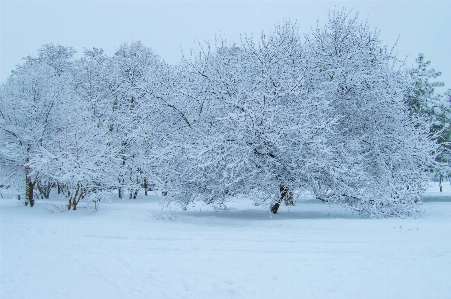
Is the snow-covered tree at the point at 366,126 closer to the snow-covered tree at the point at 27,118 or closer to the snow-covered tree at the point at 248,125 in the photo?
the snow-covered tree at the point at 248,125

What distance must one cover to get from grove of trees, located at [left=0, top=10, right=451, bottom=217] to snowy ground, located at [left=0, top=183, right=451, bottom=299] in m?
2.30

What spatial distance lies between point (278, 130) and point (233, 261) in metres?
6.19

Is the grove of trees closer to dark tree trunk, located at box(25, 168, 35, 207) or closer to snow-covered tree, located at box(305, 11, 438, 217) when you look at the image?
snow-covered tree, located at box(305, 11, 438, 217)

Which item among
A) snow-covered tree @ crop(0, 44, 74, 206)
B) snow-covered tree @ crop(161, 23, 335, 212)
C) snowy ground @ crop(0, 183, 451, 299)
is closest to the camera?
snowy ground @ crop(0, 183, 451, 299)

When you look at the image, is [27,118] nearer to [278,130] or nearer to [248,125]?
[248,125]

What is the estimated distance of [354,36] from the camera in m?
16.1

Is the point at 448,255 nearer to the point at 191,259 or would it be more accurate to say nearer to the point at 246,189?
the point at 191,259

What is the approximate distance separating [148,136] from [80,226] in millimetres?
4633

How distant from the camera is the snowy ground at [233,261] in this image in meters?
5.94

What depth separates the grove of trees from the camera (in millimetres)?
13250

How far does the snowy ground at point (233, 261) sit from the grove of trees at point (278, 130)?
2302mm

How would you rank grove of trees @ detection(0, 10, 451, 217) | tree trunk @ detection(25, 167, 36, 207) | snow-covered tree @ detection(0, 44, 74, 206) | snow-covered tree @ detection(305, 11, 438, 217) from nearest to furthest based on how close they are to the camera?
grove of trees @ detection(0, 10, 451, 217)
snow-covered tree @ detection(305, 11, 438, 217)
snow-covered tree @ detection(0, 44, 74, 206)
tree trunk @ detection(25, 167, 36, 207)

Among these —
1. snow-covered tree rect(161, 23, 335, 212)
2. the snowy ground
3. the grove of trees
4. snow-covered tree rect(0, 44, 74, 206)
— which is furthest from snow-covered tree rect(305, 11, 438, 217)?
snow-covered tree rect(0, 44, 74, 206)

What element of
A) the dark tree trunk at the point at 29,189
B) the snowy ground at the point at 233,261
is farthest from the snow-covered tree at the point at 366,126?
the dark tree trunk at the point at 29,189
